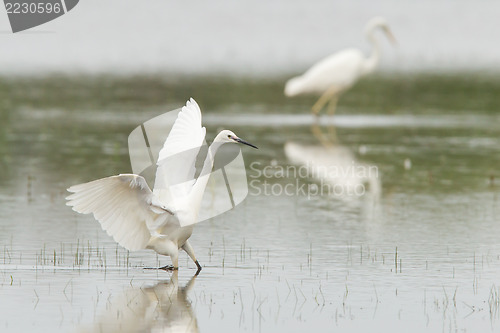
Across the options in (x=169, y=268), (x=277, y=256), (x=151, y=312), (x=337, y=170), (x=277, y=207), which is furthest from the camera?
(x=337, y=170)

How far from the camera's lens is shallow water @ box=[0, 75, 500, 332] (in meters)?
8.32

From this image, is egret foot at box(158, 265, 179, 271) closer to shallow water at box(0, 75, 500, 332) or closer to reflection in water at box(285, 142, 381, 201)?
shallow water at box(0, 75, 500, 332)

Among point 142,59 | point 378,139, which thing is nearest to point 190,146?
point 378,139

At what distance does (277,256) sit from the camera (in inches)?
420

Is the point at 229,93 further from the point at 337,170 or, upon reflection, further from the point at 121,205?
the point at 121,205

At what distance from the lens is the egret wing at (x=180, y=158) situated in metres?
10.5

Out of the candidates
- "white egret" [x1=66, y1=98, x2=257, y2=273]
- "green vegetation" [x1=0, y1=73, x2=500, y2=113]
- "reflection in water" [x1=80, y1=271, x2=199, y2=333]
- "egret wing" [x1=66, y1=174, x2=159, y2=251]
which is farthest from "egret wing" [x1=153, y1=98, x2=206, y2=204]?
"green vegetation" [x1=0, y1=73, x2=500, y2=113]

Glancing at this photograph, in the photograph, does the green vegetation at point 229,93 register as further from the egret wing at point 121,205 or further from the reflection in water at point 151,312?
the reflection in water at point 151,312

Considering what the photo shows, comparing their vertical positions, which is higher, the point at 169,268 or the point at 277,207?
the point at 277,207

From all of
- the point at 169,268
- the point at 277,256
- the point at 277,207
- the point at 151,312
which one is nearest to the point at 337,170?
the point at 277,207

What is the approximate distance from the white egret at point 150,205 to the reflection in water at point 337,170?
4.54 m

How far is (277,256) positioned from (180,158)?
1398 mm

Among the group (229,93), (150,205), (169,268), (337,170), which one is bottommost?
(169,268)

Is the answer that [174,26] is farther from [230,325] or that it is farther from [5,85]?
[230,325]
